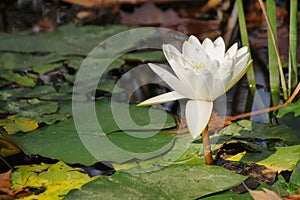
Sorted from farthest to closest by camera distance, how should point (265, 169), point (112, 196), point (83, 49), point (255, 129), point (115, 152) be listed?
point (83, 49)
point (255, 129)
point (115, 152)
point (265, 169)
point (112, 196)

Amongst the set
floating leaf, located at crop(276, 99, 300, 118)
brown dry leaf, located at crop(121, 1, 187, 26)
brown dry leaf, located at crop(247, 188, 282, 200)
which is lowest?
floating leaf, located at crop(276, 99, 300, 118)

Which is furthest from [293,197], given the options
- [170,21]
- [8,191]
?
[170,21]

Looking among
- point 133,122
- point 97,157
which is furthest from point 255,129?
point 97,157

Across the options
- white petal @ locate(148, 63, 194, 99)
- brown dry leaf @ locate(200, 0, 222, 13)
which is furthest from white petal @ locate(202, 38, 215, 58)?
brown dry leaf @ locate(200, 0, 222, 13)

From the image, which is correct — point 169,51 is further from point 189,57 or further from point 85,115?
point 85,115

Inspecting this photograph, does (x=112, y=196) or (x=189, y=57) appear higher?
(x=189, y=57)

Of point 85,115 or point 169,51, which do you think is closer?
point 169,51

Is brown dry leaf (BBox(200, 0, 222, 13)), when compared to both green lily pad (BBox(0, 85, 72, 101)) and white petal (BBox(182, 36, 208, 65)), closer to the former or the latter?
green lily pad (BBox(0, 85, 72, 101))
